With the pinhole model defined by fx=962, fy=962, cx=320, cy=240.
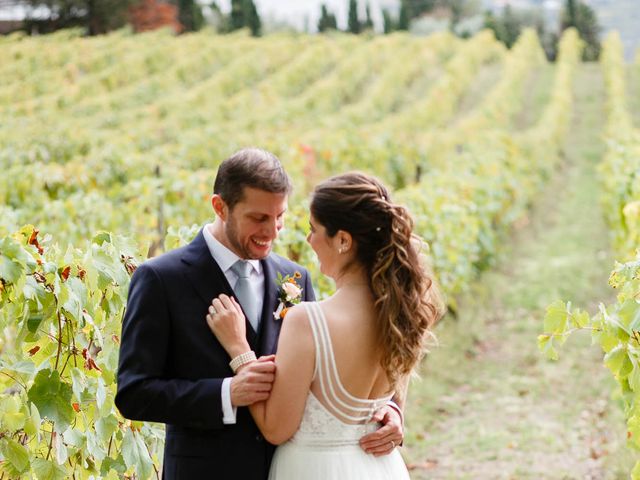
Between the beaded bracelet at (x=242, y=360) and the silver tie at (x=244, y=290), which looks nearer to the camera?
the beaded bracelet at (x=242, y=360)

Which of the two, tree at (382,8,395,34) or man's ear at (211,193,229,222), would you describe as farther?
tree at (382,8,395,34)

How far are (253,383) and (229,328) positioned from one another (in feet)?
0.60

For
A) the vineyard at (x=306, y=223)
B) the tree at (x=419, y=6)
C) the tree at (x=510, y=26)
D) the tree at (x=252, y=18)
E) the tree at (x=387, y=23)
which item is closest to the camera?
the vineyard at (x=306, y=223)

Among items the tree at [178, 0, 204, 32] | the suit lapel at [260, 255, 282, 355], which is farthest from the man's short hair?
the tree at [178, 0, 204, 32]

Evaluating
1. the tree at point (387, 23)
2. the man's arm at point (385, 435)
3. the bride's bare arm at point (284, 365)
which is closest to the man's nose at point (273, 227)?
the bride's bare arm at point (284, 365)

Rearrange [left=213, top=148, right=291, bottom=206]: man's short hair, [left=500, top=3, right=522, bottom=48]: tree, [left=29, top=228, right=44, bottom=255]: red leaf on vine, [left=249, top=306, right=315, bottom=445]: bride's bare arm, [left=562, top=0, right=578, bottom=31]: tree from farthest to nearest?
1. [left=562, top=0, right=578, bottom=31]: tree
2. [left=500, top=3, right=522, bottom=48]: tree
3. [left=29, top=228, right=44, bottom=255]: red leaf on vine
4. [left=213, top=148, right=291, bottom=206]: man's short hair
5. [left=249, top=306, right=315, bottom=445]: bride's bare arm

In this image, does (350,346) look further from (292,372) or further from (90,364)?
(90,364)

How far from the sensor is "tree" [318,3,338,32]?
191 ft

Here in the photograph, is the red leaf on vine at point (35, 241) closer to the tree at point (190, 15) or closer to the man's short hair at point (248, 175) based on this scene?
the man's short hair at point (248, 175)

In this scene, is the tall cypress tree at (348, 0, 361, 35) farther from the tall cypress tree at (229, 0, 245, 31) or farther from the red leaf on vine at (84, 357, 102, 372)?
the red leaf on vine at (84, 357, 102, 372)

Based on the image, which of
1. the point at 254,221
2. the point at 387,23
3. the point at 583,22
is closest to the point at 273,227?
the point at 254,221

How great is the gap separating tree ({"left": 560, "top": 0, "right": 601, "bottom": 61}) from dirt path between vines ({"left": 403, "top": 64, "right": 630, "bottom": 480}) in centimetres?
4376

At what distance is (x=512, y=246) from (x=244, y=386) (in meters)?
11.4

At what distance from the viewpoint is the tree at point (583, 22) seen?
178 feet
